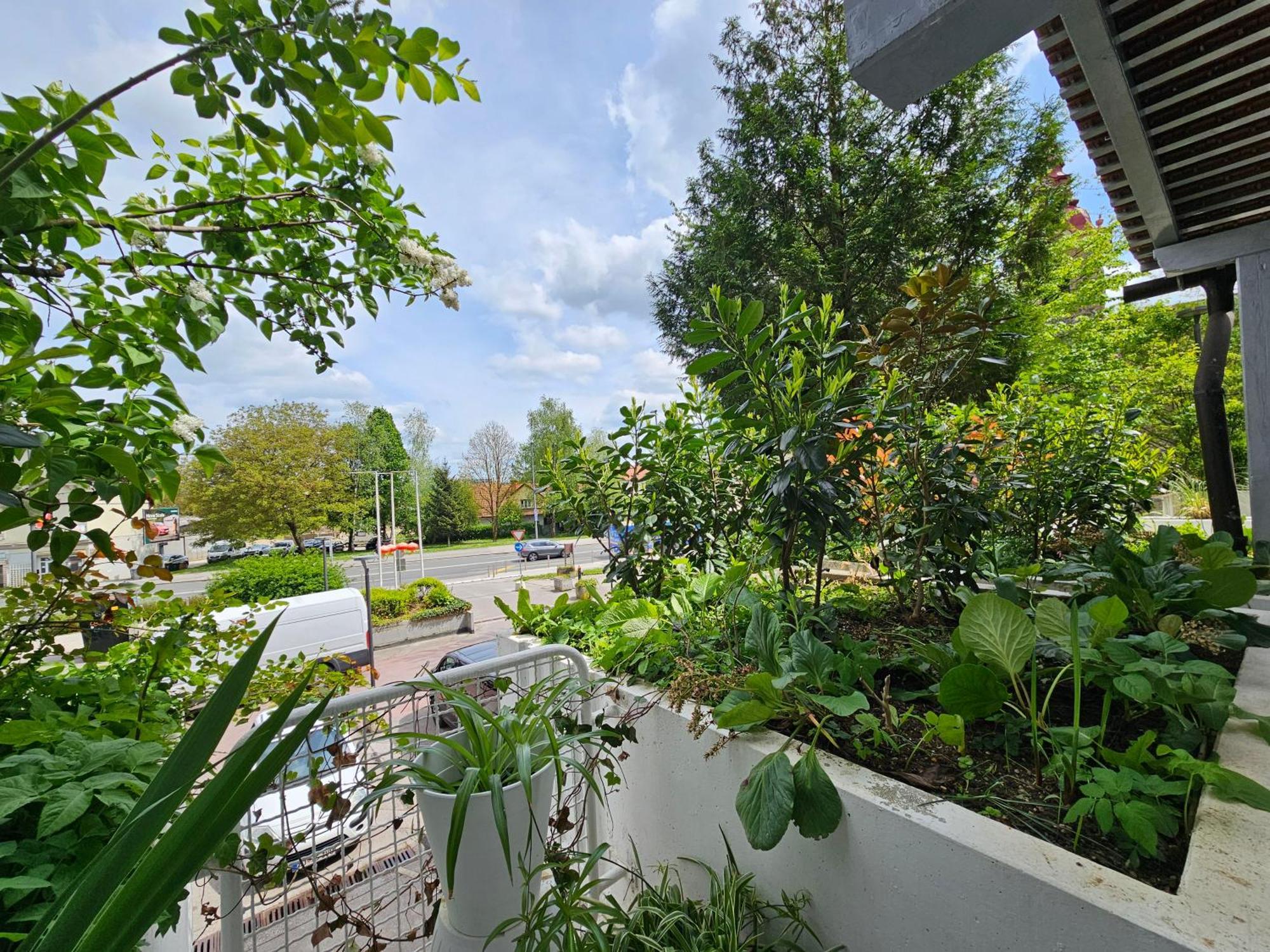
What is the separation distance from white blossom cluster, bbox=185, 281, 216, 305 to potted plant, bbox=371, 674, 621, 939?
95 centimetres

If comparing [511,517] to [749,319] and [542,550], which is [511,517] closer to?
[542,550]

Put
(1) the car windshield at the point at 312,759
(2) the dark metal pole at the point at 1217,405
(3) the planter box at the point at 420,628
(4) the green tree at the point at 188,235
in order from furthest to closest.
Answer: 1. (3) the planter box at the point at 420,628
2. (2) the dark metal pole at the point at 1217,405
3. (1) the car windshield at the point at 312,759
4. (4) the green tree at the point at 188,235

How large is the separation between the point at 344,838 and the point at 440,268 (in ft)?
4.42

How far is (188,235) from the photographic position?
1133 millimetres

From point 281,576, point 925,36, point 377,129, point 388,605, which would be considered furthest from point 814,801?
point 388,605

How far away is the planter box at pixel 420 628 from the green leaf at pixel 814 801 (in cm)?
980

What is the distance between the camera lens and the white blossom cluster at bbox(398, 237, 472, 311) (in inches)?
53.1

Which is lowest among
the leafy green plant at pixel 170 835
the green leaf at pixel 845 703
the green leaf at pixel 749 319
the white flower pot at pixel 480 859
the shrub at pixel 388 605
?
the shrub at pixel 388 605

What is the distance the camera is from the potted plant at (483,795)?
87cm

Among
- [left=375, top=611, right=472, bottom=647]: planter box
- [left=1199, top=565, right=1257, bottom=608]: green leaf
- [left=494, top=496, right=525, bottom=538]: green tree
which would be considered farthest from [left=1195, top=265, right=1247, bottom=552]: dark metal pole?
[left=494, top=496, right=525, bottom=538]: green tree

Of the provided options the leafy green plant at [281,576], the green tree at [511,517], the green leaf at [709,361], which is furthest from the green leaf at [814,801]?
the green tree at [511,517]

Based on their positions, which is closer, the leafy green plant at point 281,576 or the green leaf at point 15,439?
the green leaf at point 15,439

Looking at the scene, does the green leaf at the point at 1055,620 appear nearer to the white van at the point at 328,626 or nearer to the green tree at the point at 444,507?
the white van at the point at 328,626

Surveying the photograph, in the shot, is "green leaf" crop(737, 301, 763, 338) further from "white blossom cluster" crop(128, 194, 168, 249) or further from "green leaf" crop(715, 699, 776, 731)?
"white blossom cluster" crop(128, 194, 168, 249)
